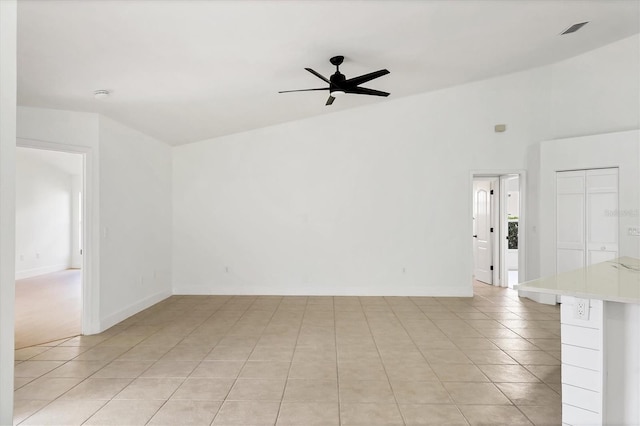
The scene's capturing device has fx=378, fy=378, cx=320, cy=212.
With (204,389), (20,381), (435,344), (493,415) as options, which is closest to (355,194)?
(435,344)

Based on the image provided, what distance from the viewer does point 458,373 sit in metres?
3.25

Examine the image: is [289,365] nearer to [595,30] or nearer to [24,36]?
[24,36]

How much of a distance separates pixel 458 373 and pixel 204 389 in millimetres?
2116

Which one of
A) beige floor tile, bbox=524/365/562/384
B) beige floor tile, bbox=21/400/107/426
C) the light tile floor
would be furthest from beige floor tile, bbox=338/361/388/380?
beige floor tile, bbox=21/400/107/426

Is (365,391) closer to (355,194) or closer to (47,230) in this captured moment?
(355,194)

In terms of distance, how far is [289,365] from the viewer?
3432mm

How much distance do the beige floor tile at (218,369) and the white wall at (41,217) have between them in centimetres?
682

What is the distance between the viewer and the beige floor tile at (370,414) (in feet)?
8.12

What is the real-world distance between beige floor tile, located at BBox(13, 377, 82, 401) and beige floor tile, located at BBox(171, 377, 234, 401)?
92cm

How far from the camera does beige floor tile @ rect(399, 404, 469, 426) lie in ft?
8.13

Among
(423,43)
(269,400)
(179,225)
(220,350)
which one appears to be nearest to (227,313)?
(220,350)

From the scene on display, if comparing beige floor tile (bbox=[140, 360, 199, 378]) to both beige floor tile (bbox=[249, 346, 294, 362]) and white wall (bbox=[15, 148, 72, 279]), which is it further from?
white wall (bbox=[15, 148, 72, 279])

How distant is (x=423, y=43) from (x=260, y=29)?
1900 mm

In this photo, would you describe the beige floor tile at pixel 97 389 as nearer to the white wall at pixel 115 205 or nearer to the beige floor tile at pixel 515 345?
the white wall at pixel 115 205
